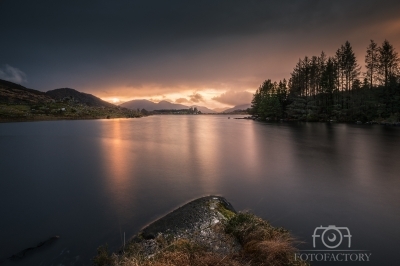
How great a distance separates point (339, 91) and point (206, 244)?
87.5m

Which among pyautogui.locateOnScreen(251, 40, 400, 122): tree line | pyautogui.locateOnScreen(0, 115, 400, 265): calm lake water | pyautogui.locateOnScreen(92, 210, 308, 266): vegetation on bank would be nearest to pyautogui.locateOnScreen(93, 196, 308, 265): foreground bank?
pyautogui.locateOnScreen(92, 210, 308, 266): vegetation on bank

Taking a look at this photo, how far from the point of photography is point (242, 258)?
19.6ft

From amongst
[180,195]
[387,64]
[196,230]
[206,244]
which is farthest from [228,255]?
[387,64]

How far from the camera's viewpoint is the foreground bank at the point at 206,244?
5.59 m

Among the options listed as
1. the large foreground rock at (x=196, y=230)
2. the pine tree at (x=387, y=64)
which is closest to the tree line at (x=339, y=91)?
the pine tree at (x=387, y=64)

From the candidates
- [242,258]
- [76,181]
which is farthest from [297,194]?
[76,181]

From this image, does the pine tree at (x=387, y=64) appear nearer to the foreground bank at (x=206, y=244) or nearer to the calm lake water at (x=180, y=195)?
the calm lake water at (x=180, y=195)

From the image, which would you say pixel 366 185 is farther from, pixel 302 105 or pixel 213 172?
pixel 302 105

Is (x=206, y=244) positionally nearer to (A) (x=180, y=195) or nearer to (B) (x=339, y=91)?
(A) (x=180, y=195)

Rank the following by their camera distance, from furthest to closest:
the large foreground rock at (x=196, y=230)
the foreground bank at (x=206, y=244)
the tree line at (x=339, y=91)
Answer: the tree line at (x=339, y=91), the large foreground rock at (x=196, y=230), the foreground bank at (x=206, y=244)

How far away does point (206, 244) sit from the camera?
6547 mm

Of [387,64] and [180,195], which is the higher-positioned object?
[387,64]

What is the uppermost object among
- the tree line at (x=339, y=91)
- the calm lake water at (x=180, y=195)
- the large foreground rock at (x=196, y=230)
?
the tree line at (x=339, y=91)

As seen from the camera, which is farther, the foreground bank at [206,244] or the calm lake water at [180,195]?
the calm lake water at [180,195]
